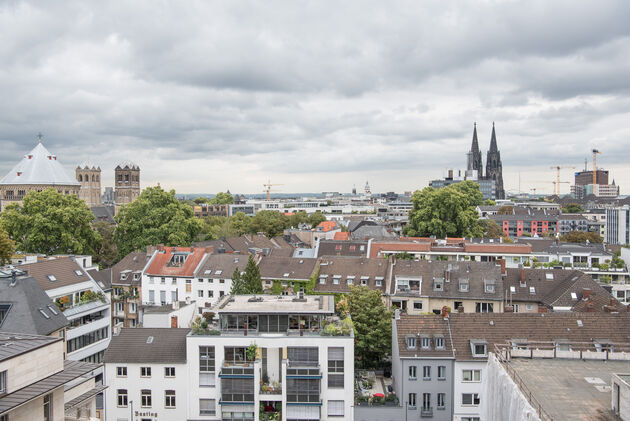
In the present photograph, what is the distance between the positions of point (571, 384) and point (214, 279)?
40.9 metres

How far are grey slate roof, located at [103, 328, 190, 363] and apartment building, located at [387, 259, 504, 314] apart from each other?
1971 centimetres

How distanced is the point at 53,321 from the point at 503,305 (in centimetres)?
3175

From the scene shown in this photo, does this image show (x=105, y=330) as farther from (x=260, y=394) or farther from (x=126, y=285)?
(x=260, y=394)

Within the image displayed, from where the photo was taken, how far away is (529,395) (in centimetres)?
1281

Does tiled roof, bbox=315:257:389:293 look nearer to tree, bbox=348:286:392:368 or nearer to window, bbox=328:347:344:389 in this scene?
tree, bbox=348:286:392:368

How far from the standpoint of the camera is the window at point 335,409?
29.3m

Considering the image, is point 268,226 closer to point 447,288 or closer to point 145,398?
point 447,288

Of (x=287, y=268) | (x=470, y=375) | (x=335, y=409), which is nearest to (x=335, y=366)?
(x=335, y=409)

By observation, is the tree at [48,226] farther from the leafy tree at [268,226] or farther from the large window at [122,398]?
the leafy tree at [268,226]

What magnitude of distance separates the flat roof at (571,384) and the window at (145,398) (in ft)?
71.4

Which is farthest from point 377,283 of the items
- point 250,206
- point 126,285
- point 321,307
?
point 250,206

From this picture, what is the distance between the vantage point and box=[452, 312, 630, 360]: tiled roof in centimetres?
3141

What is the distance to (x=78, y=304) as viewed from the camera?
38344 mm

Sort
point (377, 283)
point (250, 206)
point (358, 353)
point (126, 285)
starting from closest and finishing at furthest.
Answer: point (358, 353) < point (377, 283) < point (126, 285) < point (250, 206)
